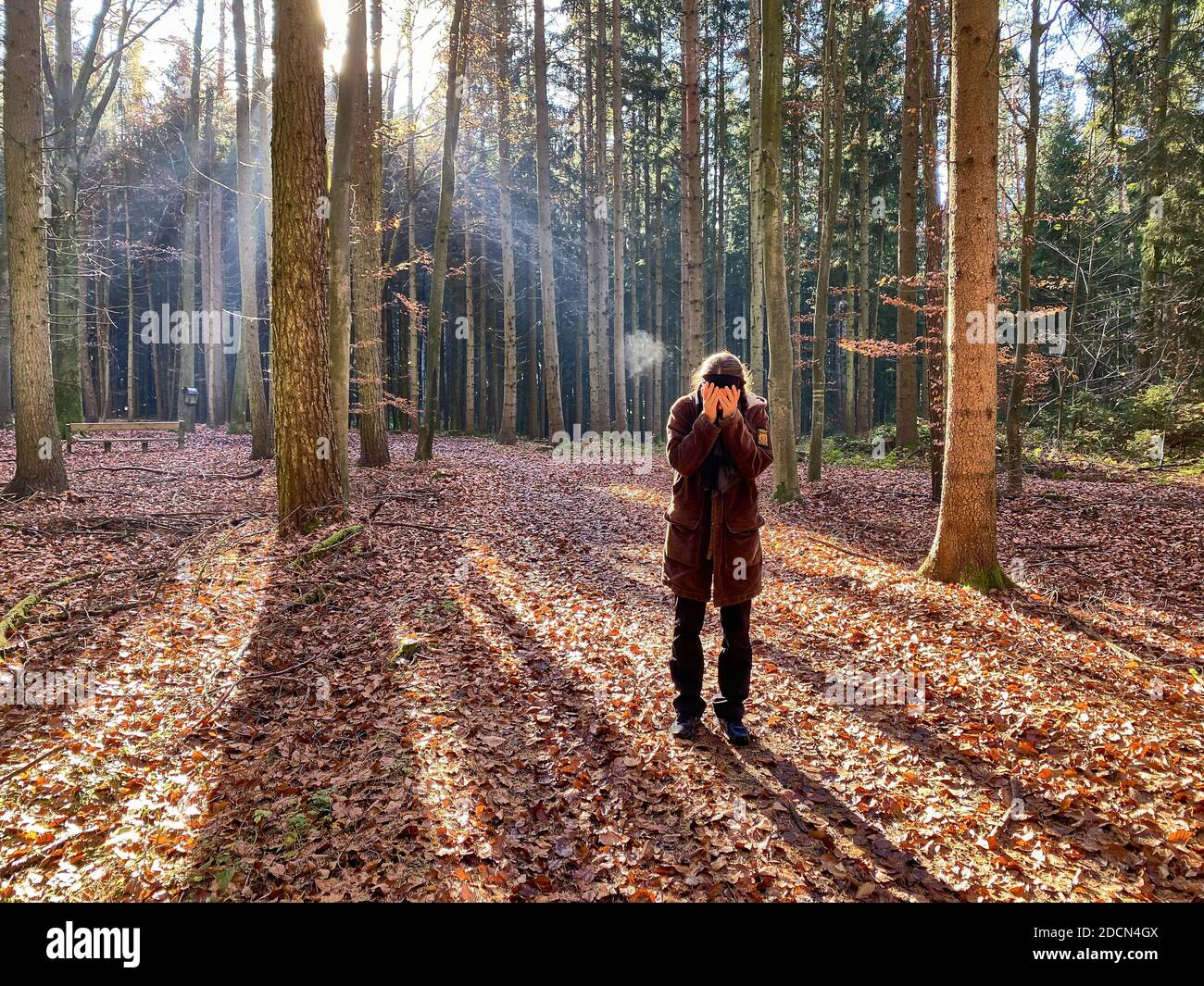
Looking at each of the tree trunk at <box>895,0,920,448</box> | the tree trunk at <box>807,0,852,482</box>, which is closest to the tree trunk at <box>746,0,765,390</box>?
the tree trunk at <box>807,0,852,482</box>

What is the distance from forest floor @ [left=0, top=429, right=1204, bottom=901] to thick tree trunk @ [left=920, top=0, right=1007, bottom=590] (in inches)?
29.3

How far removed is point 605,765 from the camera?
13.4 ft

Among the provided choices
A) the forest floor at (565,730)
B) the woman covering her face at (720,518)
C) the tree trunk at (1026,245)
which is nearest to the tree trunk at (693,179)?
the tree trunk at (1026,245)

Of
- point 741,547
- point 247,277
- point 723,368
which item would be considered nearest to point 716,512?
point 741,547

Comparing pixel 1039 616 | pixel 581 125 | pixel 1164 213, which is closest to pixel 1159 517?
pixel 1039 616

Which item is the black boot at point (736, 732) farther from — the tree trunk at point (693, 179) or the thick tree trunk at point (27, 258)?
the tree trunk at point (693, 179)

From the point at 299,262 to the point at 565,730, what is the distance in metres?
6.68

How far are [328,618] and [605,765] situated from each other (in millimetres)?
3396

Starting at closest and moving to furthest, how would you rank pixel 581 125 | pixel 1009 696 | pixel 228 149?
1. pixel 1009 696
2. pixel 581 125
3. pixel 228 149

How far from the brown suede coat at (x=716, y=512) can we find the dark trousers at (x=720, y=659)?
0.42ft

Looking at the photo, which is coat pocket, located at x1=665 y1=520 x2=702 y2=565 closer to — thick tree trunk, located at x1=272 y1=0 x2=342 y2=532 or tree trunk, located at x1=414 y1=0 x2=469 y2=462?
thick tree trunk, located at x1=272 y1=0 x2=342 y2=532

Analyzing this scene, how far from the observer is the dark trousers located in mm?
4199

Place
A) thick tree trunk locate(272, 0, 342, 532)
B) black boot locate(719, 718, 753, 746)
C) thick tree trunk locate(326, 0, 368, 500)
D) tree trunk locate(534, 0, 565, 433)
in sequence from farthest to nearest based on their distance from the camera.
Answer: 1. tree trunk locate(534, 0, 565, 433)
2. thick tree trunk locate(326, 0, 368, 500)
3. thick tree trunk locate(272, 0, 342, 532)
4. black boot locate(719, 718, 753, 746)
